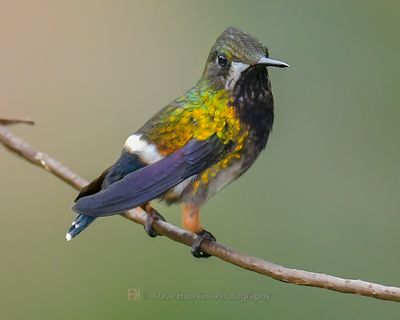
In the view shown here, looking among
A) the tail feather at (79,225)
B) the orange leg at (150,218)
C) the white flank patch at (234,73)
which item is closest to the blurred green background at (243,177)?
the orange leg at (150,218)

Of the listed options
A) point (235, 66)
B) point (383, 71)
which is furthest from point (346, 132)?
point (235, 66)

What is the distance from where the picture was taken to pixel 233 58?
1271 mm

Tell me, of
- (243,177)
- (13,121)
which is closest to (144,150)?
(13,121)

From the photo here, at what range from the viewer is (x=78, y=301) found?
2396mm

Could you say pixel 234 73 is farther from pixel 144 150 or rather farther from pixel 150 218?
pixel 150 218

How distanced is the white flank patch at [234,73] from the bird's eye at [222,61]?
0.05 ft

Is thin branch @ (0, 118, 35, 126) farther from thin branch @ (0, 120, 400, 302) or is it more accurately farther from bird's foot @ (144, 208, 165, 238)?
bird's foot @ (144, 208, 165, 238)

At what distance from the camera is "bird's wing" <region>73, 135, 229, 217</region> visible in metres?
1.18

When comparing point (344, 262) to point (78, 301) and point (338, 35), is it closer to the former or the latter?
point (338, 35)

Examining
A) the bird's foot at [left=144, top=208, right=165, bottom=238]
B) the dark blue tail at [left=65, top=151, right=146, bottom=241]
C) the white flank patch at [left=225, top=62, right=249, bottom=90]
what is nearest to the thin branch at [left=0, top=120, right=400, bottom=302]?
the bird's foot at [left=144, top=208, right=165, bottom=238]

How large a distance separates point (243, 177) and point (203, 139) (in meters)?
0.86

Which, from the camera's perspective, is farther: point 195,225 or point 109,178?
point 195,225

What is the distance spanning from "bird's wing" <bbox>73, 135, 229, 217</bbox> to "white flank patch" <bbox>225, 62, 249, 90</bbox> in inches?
3.8

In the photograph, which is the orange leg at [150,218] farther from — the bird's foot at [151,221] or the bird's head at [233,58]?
the bird's head at [233,58]
